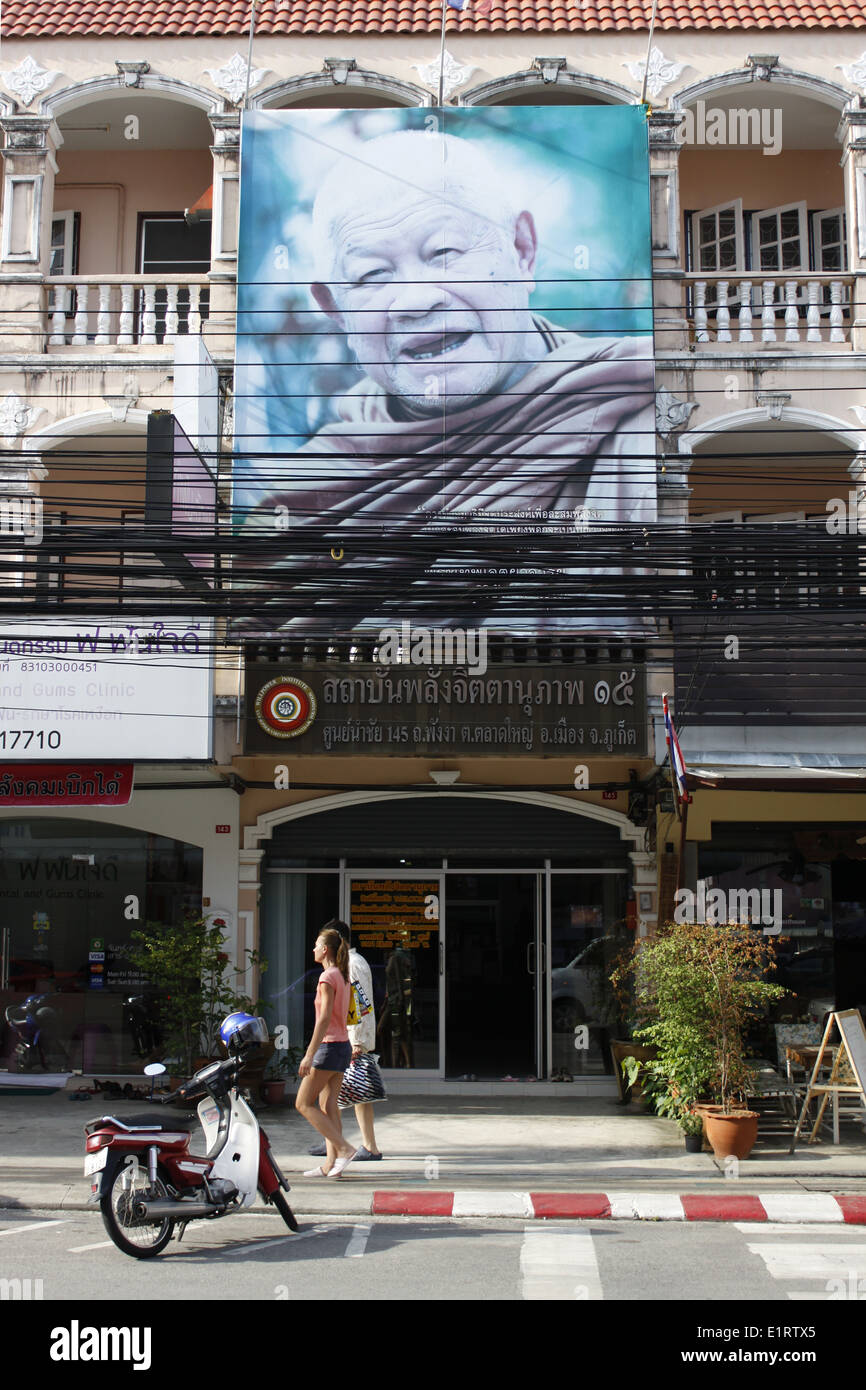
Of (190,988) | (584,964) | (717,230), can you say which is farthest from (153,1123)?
(717,230)

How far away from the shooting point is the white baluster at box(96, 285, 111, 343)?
1483 cm

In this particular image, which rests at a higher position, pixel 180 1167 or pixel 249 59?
pixel 249 59

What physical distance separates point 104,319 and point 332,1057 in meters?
9.28

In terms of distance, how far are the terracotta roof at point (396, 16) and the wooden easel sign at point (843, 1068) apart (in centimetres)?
1124

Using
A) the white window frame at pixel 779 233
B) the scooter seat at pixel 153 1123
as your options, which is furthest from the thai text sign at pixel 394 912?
the white window frame at pixel 779 233

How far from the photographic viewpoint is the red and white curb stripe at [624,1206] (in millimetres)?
8820

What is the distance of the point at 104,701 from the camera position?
1280cm

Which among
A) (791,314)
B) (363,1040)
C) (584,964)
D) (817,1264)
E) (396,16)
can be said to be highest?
(396,16)

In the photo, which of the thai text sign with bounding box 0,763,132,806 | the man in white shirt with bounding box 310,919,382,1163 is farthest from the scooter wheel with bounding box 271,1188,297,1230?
the thai text sign with bounding box 0,763,132,806

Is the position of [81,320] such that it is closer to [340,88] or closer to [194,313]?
[194,313]

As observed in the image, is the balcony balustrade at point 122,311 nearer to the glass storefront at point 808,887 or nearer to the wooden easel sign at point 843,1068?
the glass storefront at point 808,887

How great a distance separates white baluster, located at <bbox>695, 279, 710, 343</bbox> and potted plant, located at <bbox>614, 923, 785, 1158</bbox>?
693 centimetres

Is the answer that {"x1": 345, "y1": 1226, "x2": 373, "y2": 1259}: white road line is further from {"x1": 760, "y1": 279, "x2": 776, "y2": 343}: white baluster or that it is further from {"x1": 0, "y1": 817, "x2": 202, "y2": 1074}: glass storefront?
{"x1": 760, "y1": 279, "x2": 776, "y2": 343}: white baluster

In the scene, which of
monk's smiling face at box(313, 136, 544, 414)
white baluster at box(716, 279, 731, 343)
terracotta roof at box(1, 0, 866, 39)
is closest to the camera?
monk's smiling face at box(313, 136, 544, 414)
